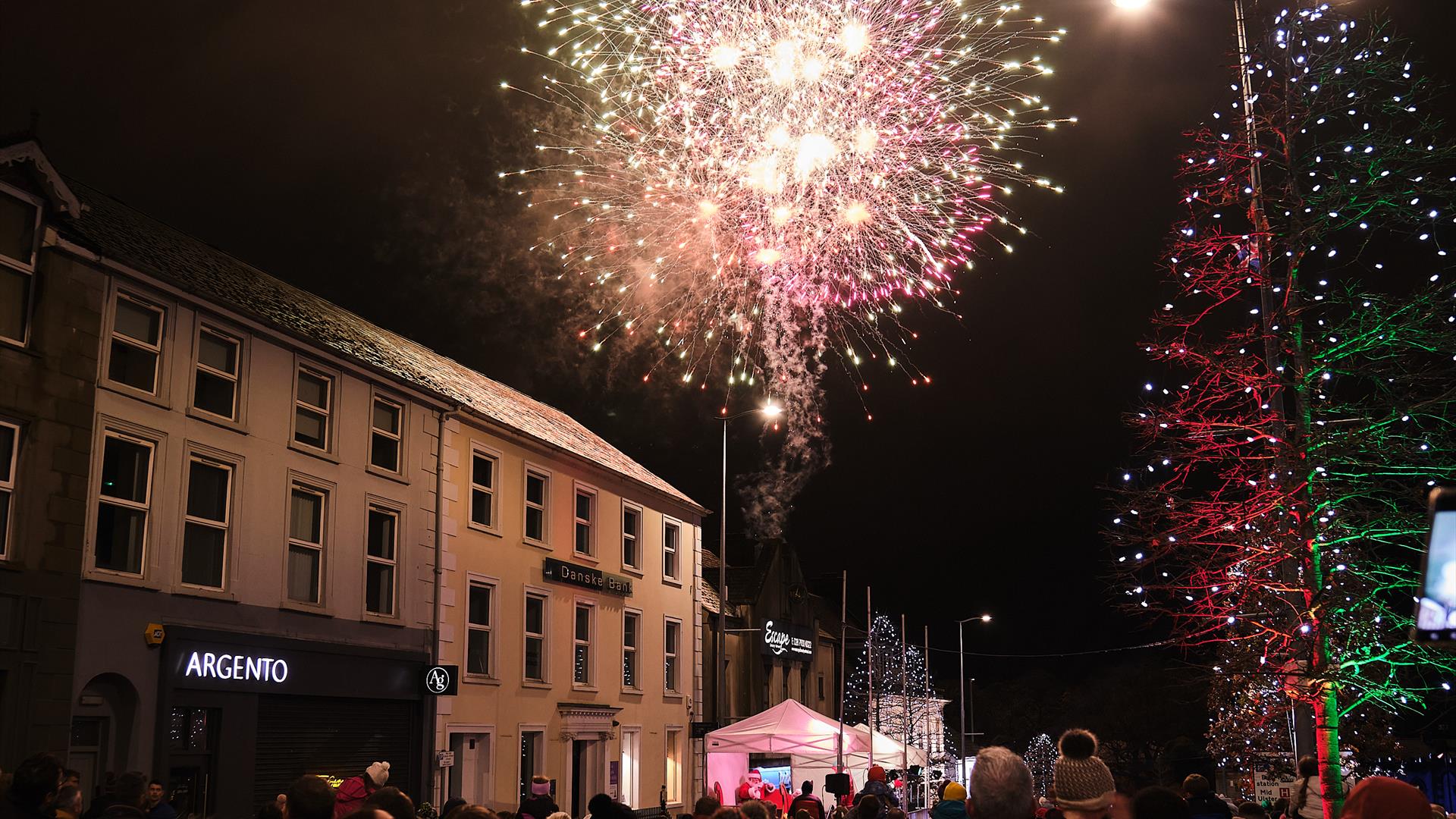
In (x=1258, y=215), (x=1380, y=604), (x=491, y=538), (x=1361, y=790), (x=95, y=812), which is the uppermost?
(x=1258, y=215)

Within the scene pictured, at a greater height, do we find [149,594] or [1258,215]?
[1258,215]

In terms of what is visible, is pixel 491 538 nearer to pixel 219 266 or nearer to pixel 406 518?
pixel 406 518

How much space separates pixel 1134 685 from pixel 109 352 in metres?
77.8

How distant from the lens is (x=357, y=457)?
907 inches

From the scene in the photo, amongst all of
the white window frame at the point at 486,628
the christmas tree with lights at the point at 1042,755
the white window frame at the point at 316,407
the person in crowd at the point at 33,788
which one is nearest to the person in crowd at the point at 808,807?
the white window frame at the point at 486,628

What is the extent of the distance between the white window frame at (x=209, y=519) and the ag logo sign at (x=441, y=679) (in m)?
4.79

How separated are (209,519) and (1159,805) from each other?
55.3 feet

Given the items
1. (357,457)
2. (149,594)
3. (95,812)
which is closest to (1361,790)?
(95,812)

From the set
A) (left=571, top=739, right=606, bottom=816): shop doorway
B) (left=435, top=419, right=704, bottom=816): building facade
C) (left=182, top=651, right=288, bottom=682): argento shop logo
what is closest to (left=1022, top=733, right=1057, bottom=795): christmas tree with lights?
(left=435, top=419, right=704, bottom=816): building facade

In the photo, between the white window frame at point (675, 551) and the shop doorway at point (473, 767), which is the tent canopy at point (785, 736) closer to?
the shop doorway at point (473, 767)

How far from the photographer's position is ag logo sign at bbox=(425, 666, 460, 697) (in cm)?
2303

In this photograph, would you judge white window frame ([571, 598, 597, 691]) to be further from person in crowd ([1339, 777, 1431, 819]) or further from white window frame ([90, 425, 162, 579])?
Result: person in crowd ([1339, 777, 1431, 819])

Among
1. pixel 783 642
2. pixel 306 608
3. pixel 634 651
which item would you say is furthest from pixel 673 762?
pixel 306 608

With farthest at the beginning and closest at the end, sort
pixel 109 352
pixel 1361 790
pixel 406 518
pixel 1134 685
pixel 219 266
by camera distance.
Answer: pixel 1134 685 < pixel 406 518 < pixel 219 266 < pixel 109 352 < pixel 1361 790
